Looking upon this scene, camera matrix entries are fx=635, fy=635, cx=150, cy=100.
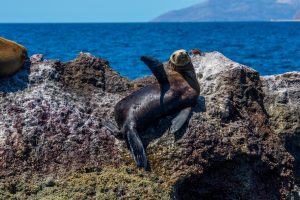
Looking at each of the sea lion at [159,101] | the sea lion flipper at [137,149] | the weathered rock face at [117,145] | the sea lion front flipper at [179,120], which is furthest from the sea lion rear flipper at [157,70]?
the sea lion flipper at [137,149]

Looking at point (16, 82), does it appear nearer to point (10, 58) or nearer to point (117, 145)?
point (10, 58)

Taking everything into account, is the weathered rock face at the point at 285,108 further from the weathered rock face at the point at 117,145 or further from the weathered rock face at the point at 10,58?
the weathered rock face at the point at 10,58

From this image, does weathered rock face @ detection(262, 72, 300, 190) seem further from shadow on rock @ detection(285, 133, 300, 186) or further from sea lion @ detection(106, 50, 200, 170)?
sea lion @ detection(106, 50, 200, 170)

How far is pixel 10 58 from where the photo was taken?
268 inches

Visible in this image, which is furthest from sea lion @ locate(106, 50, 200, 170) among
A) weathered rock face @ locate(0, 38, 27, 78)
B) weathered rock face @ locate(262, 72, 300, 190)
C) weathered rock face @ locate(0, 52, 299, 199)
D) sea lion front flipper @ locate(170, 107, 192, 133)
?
weathered rock face @ locate(0, 38, 27, 78)

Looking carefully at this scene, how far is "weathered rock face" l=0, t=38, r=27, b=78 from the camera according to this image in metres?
6.74

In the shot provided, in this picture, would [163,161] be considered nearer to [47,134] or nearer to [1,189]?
[47,134]

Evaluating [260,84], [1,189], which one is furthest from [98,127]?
[260,84]

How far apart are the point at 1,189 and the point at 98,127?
1201mm

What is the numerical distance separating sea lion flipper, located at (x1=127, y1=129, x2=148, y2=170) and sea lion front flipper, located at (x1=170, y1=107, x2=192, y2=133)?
353mm

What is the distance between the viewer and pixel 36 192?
570 centimetres

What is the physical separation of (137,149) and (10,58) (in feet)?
5.89

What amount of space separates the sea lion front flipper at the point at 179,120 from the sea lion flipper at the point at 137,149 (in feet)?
1.16

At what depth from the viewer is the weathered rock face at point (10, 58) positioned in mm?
6738
